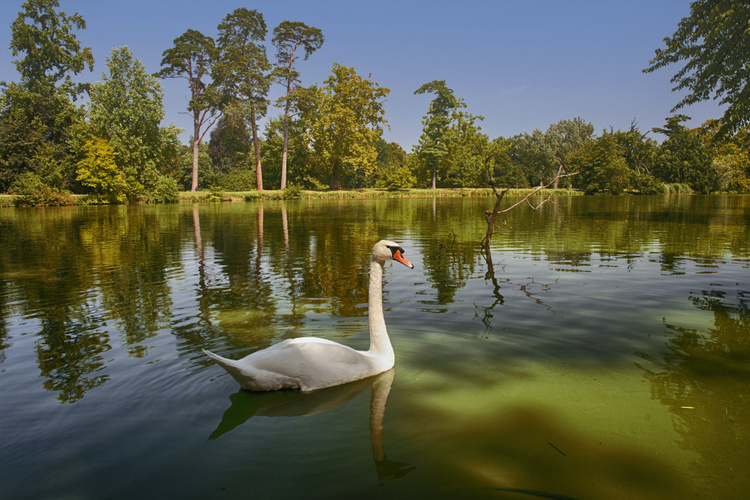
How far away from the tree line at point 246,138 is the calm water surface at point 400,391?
28.2 metres

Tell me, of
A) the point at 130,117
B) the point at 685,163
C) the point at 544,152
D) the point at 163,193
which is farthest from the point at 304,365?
the point at 544,152

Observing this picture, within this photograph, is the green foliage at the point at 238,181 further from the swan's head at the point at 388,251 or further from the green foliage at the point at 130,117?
the swan's head at the point at 388,251

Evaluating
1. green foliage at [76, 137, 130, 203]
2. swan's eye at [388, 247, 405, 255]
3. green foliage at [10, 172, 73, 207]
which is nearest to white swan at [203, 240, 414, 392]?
swan's eye at [388, 247, 405, 255]

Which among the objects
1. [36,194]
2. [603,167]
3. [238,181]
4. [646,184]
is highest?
[603,167]

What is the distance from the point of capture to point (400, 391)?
182 inches

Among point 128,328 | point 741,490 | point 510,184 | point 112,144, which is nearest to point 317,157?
point 112,144

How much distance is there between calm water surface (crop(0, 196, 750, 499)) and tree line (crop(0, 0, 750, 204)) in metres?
28.2

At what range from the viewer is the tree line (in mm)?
51938

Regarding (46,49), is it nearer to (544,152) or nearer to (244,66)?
(244,66)

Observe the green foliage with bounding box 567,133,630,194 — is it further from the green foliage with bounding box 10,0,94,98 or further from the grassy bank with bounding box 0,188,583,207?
the green foliage with bounding box 10,0,94,98

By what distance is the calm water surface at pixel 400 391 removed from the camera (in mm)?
3262

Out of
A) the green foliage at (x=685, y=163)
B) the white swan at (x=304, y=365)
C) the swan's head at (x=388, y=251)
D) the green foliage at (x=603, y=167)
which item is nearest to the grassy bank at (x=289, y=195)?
the green foliage at (x=603, y=167)

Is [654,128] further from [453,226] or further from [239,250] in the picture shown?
[239,250]

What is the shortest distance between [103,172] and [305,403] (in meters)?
55.6
